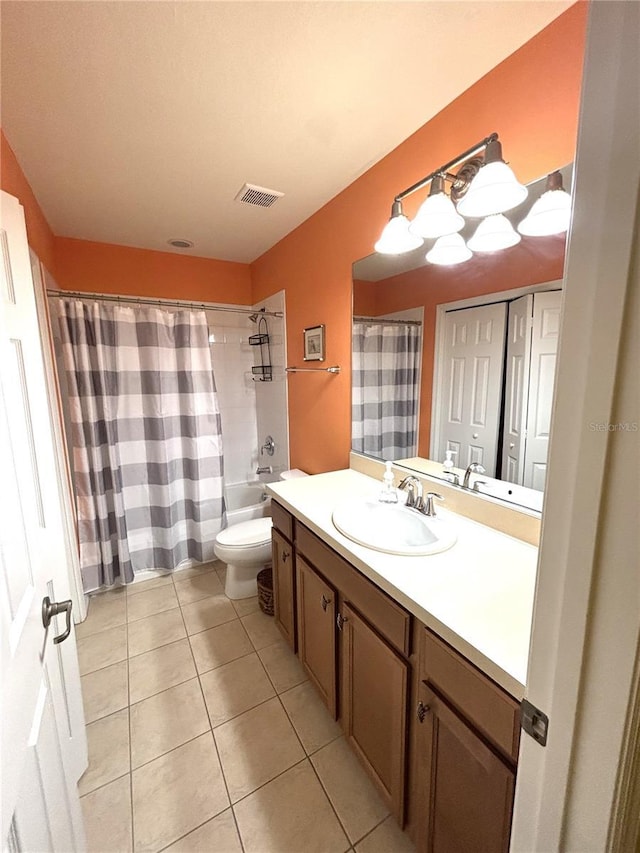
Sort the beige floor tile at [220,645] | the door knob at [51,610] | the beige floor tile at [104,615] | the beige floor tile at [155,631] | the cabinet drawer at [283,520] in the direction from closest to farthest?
1. the door knob at [51,610]
2. the cabinet drawer at [283,520]
3. the beige floor tile at [220,645]
4. the beige floor tile at [155,631]
5. the beige floor tile at [104,615]

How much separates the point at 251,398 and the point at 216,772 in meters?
2.40

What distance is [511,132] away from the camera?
3.65ft

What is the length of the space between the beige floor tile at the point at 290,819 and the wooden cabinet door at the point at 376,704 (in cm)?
21

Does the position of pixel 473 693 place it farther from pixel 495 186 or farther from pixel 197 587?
pixel 197 587

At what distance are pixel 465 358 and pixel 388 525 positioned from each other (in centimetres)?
73

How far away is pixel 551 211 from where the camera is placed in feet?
3.43

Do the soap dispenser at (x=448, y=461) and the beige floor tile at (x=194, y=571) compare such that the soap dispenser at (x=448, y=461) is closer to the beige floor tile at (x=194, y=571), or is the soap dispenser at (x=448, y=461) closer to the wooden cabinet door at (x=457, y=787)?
the wooden cabinet door at (x=457, y=787)

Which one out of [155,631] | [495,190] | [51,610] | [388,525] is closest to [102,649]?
[155,631]

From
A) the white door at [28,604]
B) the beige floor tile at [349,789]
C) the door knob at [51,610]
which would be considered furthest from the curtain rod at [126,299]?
the beige floor tile at [349,789]

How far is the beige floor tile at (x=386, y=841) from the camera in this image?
1.08 meters

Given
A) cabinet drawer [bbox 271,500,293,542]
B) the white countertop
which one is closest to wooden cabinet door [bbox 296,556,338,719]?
cabinet drawer [bbox 271,500,293,542]

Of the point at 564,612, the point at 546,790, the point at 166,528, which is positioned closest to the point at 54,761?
the point at 546,790

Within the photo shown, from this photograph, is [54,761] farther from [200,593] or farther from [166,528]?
[166,528]

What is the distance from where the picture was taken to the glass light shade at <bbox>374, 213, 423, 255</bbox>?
1.32 m
